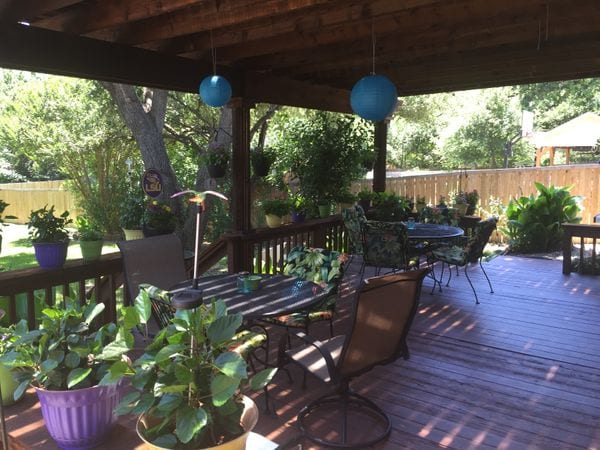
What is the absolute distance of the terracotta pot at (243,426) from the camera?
4.35 ft

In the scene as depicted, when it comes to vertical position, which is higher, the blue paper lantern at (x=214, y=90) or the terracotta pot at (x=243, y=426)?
the blue paper lantern at (x=214, y=90)

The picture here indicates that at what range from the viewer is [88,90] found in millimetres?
10500

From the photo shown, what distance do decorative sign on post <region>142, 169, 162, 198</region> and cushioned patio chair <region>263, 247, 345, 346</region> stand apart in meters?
1.37

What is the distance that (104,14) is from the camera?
351cm

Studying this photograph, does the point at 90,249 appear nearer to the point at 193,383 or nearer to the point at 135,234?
the point at 135,234

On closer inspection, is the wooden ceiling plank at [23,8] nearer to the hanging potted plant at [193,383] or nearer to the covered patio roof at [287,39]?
the covered patio roof at [287,39]

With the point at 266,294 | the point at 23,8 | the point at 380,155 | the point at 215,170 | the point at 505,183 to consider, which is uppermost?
the point at 23,8

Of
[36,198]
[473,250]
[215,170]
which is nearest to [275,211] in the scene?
[215,170]

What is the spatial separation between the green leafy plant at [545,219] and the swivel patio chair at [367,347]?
6.03 metres

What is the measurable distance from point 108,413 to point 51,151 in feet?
37.0

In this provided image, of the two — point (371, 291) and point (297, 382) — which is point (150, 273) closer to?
point (297, 382)

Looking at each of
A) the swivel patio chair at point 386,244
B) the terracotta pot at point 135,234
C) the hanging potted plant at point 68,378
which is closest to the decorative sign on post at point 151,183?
the terracotta pot at point 135,234

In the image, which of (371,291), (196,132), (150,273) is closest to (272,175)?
(196,132)

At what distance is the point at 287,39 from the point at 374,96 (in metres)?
1.10
